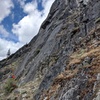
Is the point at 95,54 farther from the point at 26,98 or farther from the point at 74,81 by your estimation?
the point at 26,98

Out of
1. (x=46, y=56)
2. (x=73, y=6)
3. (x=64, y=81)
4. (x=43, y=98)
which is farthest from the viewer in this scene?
(x=73, y=6)

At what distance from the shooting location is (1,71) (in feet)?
254

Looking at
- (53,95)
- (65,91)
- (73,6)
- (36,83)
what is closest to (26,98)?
(36,83)

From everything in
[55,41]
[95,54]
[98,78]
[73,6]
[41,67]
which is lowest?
[98,78]

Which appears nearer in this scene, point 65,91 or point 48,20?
point 65,91

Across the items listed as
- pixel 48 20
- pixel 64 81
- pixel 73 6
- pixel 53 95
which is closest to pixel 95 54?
pixel 64 81

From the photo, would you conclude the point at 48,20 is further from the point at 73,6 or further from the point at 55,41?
the point at 55,41

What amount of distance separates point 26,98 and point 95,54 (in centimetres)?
1334

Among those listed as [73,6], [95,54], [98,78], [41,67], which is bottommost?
[98,78]

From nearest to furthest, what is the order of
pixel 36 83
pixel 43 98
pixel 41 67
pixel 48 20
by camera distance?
pixel 43 98
pixel 36 83
pixel 41 67
pixel 48 20

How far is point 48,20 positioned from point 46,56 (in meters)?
27.4

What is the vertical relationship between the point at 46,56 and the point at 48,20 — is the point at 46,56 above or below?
below

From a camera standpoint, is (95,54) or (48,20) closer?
(95,54)

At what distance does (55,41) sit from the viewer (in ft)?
165
